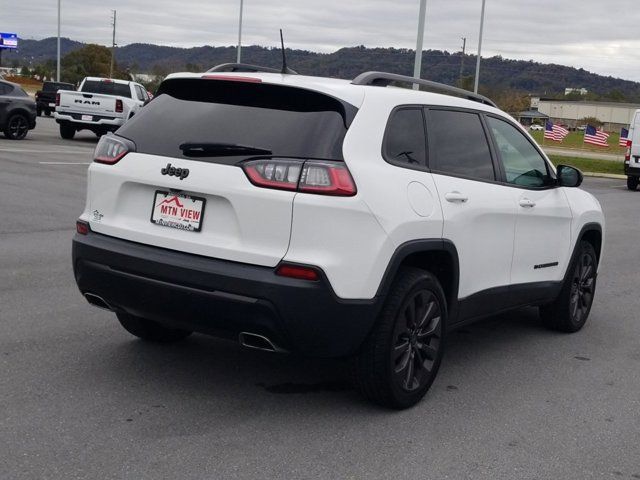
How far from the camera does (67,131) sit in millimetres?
25891

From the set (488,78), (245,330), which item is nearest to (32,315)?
(245,330)

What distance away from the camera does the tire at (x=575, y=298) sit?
684 centimetres

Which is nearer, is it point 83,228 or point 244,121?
point 244,121

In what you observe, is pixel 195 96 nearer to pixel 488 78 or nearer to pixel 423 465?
pixel 423 465

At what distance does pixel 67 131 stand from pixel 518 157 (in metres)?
21.7

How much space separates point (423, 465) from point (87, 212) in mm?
2303

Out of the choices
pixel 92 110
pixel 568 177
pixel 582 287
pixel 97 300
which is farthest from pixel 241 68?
pixel 92 110

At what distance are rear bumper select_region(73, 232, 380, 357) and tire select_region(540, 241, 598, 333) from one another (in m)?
2.83

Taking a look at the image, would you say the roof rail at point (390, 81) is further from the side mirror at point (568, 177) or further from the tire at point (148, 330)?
the tire at point (148, 330)

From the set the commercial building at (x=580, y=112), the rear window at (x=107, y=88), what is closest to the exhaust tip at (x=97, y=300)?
the rear window at (x=107, y=88)

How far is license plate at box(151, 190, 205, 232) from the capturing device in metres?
4.51

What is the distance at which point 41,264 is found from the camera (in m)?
8.20

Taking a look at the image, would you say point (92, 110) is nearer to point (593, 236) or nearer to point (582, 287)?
point (593, 236)

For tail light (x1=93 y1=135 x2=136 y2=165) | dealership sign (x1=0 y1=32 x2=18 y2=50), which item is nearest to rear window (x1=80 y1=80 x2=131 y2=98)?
tail light (x1=93 y1=135 x2=136 y2=165)
